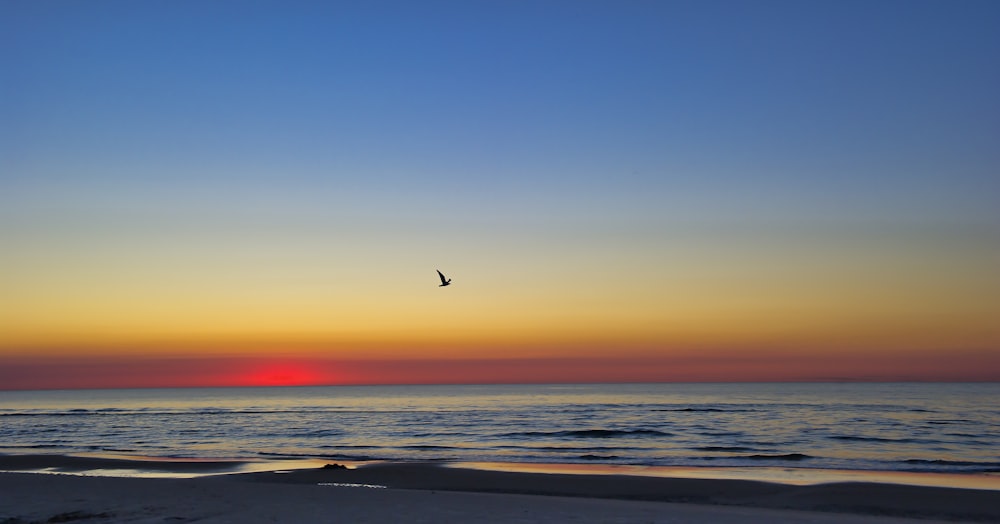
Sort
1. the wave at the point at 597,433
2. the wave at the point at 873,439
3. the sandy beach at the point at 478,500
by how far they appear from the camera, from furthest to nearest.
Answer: the wave at the point at 597,433 < the wave at the point at 873,439 < the sandy beach at the point at 478,500

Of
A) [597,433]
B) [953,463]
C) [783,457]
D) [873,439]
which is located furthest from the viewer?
[597,433]

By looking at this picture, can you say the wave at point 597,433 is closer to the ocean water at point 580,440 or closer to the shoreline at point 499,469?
the ocean water at point 580,440

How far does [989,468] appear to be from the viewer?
2730 centimetres

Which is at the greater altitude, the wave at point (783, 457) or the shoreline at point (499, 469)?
the shoreline at point (499, 469)

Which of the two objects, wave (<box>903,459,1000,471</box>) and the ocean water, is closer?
wave (<box>903,459,1000,471</box>)

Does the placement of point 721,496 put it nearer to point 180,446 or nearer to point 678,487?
point 678,487

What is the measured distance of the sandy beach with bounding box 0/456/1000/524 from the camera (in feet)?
46.2

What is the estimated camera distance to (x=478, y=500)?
659 inches

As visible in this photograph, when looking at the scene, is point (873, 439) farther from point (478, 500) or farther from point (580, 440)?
point (478, 500)

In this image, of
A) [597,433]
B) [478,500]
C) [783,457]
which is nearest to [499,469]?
[478,500]

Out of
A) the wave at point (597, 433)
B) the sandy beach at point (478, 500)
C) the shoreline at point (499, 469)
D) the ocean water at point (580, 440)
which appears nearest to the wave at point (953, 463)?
the ocean water at point (580, 440)

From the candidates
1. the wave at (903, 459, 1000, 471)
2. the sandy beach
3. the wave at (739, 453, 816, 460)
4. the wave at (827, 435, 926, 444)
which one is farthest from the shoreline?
the wave at (827, 435, 926, 444)

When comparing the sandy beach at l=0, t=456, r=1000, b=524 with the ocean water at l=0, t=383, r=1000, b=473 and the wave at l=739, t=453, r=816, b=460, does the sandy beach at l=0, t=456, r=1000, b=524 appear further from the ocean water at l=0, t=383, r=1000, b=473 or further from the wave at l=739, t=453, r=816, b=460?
the wave at l=739, t=453, r=816, b=460

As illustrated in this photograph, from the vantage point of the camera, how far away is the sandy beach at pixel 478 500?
554 inches
